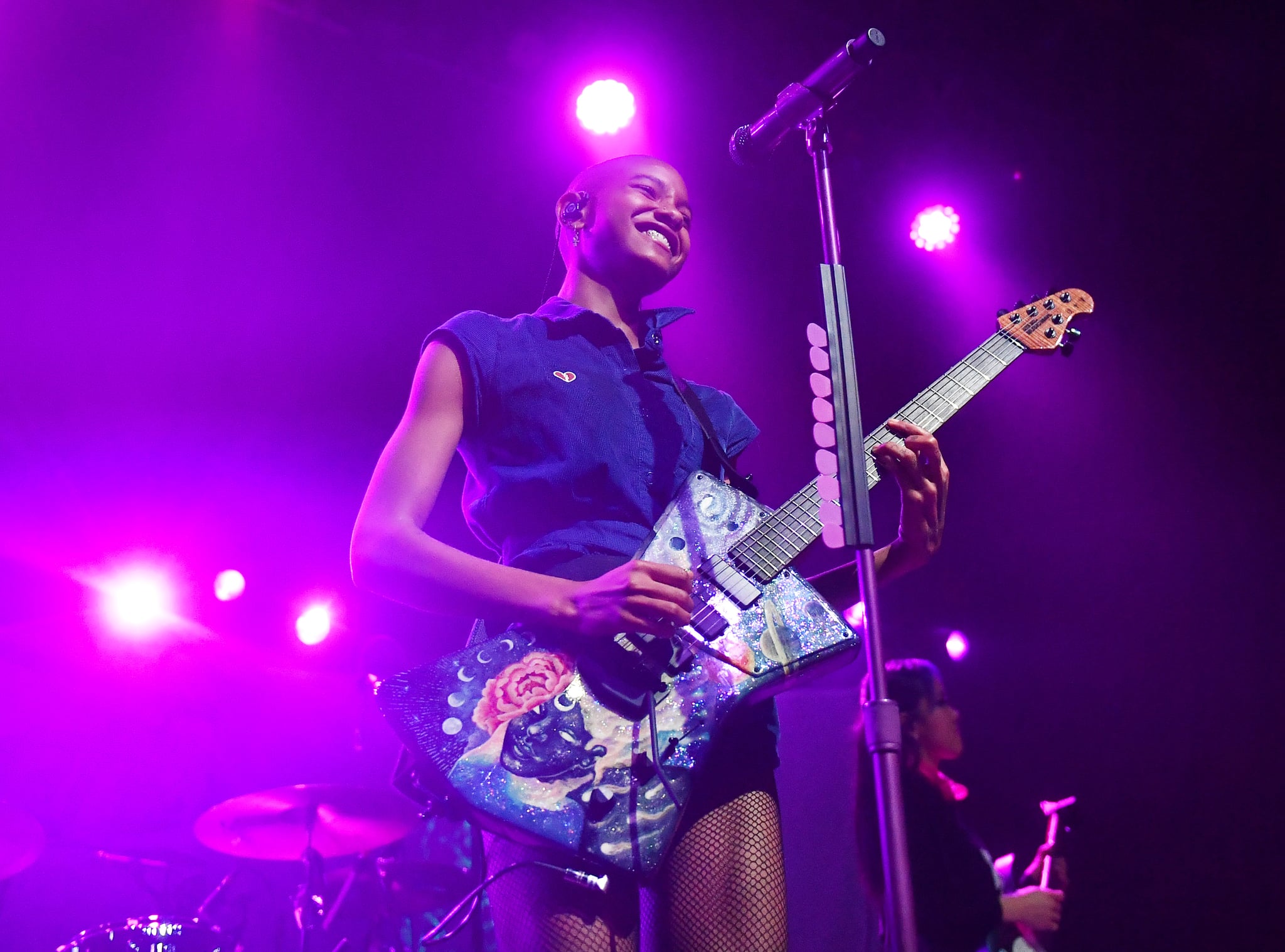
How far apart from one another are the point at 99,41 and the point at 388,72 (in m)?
1.31

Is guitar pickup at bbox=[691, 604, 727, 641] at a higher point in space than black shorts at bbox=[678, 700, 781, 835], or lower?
higher

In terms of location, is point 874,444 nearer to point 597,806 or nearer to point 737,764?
point 737,764

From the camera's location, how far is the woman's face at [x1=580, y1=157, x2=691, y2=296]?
2.28 meters

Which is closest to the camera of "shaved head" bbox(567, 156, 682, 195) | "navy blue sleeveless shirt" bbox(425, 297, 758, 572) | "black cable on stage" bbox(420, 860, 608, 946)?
"black cable on stage" bbox(420, 860, 608, 946)

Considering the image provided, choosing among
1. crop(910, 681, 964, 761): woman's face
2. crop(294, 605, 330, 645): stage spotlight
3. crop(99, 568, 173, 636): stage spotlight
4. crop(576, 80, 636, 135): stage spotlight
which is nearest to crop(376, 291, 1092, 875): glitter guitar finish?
crop(910, 681, 964, 761): woman's face

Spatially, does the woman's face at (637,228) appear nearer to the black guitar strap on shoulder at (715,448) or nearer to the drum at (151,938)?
the black guitar strap on shoulder at (715,448)

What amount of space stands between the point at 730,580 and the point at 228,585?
14.7 feet

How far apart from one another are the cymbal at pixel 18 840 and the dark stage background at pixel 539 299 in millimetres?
1152

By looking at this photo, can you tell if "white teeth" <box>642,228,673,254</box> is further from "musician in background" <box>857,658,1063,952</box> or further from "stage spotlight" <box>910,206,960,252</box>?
"stage spotlight" <box>910,206,960,252</box>

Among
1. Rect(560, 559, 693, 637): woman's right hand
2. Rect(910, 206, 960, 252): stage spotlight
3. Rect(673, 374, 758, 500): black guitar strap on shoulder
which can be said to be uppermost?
Rect(910, 206, 960, 252): stage spotlight

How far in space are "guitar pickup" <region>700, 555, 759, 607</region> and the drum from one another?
350cm

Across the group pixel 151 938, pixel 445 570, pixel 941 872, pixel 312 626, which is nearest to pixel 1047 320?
pixel 445 570

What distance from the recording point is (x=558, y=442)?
1852mm

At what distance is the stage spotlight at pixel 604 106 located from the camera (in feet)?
16.4
